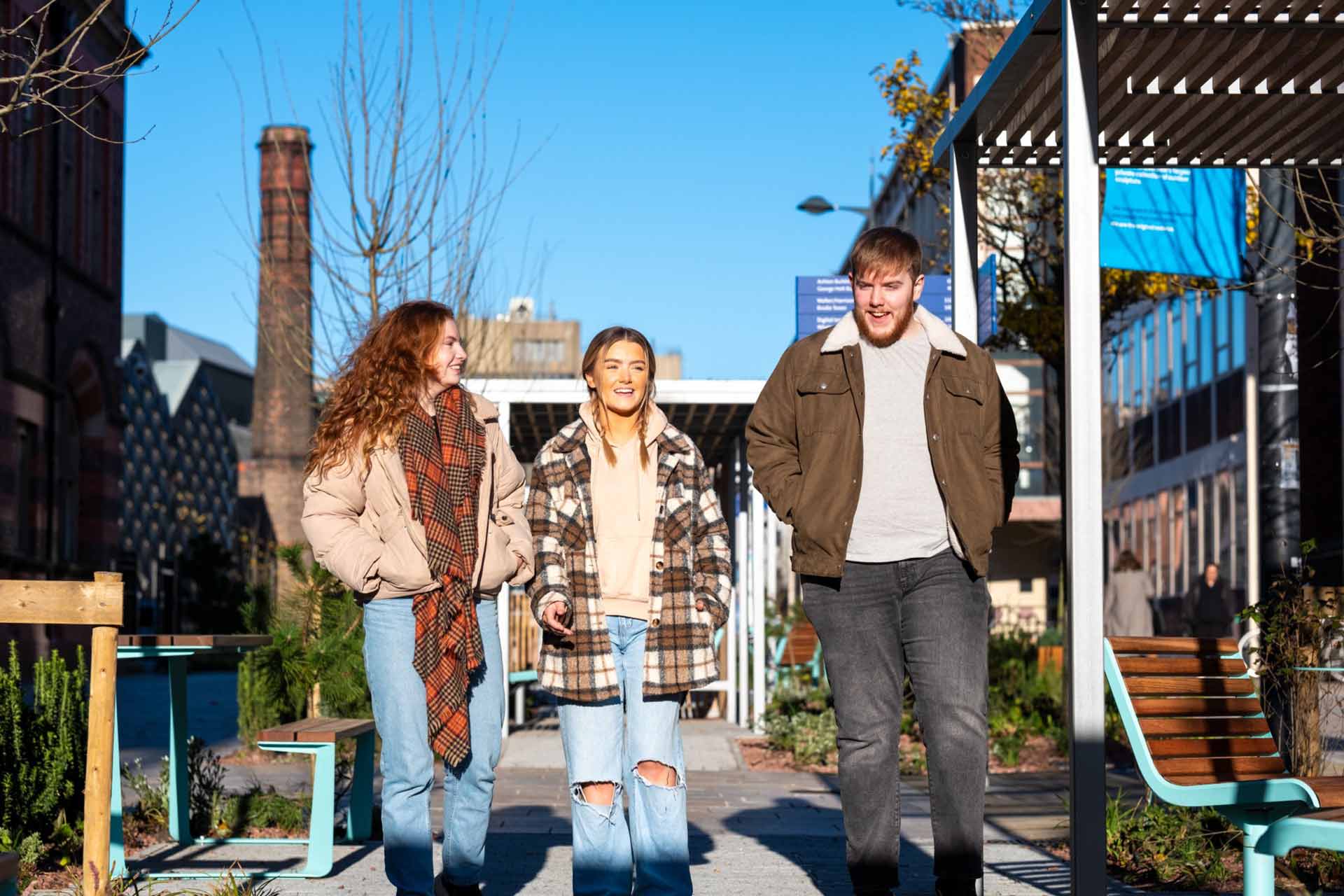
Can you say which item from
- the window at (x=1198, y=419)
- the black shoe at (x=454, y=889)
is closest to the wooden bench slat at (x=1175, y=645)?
the black shoe at (x=454, y=889)

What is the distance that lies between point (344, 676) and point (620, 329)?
494cm

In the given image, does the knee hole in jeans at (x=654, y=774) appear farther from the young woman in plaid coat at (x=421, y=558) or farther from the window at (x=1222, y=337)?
the window at (x=1222, y=337)

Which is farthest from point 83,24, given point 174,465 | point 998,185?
point 174,465

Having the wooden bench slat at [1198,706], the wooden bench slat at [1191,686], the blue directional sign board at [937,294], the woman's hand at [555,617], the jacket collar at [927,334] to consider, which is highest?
the blue directional sign board at [937,294]

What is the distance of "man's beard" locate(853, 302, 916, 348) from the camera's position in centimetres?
519

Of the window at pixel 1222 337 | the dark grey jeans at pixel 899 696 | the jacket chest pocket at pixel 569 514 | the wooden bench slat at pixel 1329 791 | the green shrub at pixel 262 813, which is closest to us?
the wooden bench slat at pixel 1329 791

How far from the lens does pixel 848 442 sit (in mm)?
5125

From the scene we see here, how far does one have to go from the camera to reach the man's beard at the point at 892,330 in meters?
5.19

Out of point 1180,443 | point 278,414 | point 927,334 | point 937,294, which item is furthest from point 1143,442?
point 927,334

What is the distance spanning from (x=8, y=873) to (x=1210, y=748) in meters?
3.64

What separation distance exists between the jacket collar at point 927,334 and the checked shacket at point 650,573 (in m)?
0.58

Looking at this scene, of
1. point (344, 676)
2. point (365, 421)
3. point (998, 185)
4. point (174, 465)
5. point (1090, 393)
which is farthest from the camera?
point (174, 465)

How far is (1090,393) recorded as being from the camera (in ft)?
16.1

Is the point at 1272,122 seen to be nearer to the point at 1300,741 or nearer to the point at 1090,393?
the point at 1090,393
